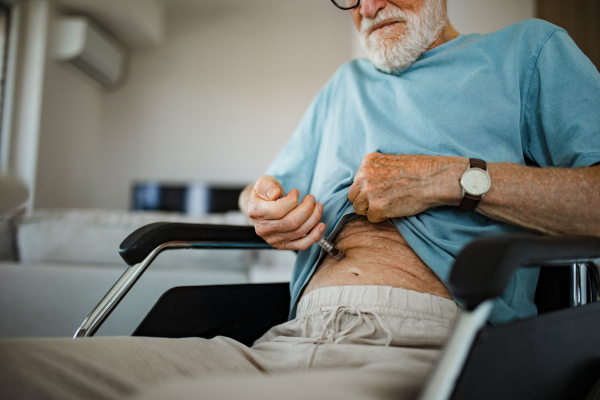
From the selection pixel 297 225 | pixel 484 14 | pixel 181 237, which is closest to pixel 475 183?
pixel 297 225

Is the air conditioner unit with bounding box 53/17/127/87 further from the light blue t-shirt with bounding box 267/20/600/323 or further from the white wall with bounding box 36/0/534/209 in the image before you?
the light blue t-shirt with bounding box 267/20/600/323

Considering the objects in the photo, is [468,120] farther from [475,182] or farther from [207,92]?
[207,92]

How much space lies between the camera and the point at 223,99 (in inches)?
188

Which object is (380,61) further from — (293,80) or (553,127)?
(293,80)

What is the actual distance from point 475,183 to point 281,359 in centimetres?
43

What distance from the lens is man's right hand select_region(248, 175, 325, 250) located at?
0.76 metres

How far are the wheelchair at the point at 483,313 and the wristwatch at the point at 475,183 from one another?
159 millimetres

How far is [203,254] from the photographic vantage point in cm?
144

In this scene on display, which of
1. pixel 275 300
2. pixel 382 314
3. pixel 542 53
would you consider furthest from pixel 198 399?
pixel 542 53

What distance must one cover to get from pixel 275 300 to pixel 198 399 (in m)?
0.57

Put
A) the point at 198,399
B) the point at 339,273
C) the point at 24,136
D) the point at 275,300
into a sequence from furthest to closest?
the point at 24,136
the point at 275,300
the point at 339,273
the point at 198,399

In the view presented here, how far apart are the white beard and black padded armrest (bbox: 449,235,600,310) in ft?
2.27

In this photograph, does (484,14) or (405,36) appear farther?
(484,14)

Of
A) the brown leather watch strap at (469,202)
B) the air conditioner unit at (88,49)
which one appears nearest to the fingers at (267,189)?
the brown leather watch strap at (469,202)
